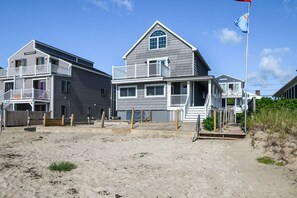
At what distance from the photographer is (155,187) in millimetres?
6492

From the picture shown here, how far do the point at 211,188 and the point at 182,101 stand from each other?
63.9 feet

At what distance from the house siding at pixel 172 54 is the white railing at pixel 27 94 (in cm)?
1216

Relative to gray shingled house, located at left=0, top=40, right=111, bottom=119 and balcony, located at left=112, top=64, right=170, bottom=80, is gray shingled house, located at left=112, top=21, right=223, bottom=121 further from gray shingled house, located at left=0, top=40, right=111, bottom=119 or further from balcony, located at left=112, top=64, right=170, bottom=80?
gray shingled house, located at left=0, top=40, right=111, bottom=119

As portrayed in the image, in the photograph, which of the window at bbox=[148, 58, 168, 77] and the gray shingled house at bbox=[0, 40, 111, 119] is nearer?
the window at bbox=[148, 58, 168, 77]

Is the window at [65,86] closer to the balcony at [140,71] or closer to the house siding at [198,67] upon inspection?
the balcony at [140,71]

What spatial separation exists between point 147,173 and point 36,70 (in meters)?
30.6

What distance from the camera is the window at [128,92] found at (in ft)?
91.8

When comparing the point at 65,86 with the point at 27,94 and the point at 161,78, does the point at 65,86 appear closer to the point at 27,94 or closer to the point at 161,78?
the point at 27,94

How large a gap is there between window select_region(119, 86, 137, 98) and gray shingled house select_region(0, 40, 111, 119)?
989 cm

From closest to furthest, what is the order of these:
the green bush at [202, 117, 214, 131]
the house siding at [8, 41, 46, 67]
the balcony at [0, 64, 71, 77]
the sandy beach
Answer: the sandy beach
the green bush at [202, 117, 214, 131]
the balcony at [0, 64, 71, 77]
the house siding at [8, 41, 46, 67]

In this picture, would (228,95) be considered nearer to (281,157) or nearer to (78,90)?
(78,90)

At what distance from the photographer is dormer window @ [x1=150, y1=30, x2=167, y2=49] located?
94.3ft

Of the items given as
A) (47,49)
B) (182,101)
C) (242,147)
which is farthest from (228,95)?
(242,147)

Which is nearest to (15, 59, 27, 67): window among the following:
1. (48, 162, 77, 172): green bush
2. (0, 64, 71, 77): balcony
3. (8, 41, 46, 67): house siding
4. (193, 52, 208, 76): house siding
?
(8, 41, 46, 67): house siding
